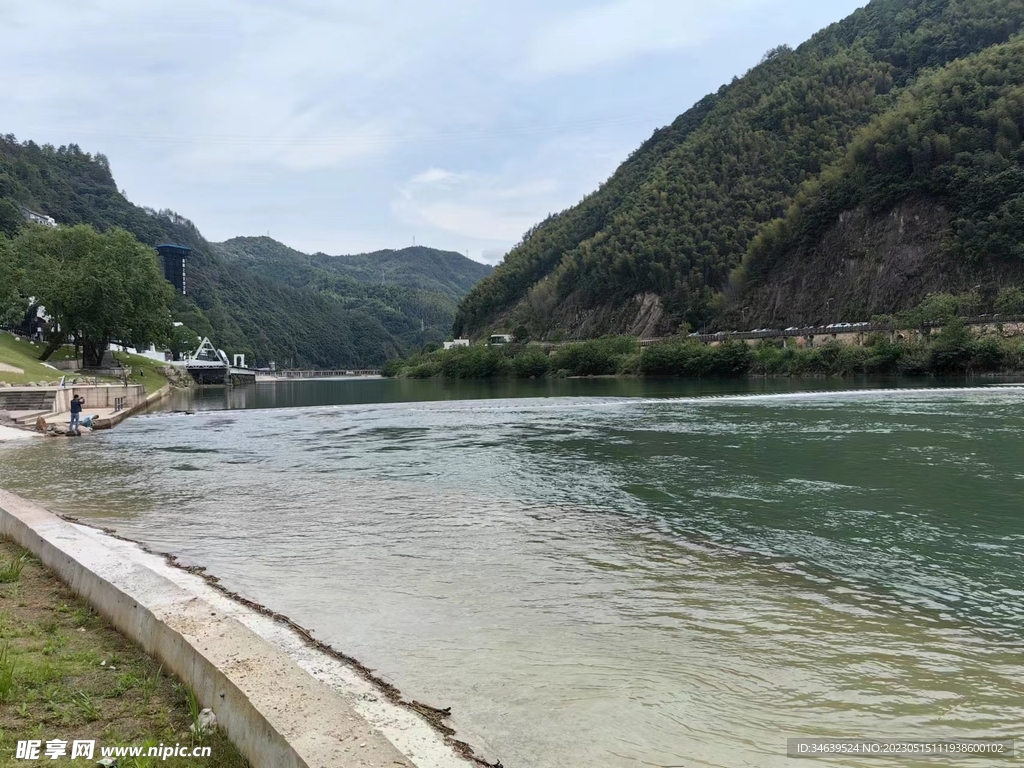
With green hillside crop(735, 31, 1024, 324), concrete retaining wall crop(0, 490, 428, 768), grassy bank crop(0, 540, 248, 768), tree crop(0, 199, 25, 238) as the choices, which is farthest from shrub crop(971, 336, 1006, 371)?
tree crop(0, 199, 25, 238)

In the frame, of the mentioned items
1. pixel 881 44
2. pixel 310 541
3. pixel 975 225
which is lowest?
pixel 310 541

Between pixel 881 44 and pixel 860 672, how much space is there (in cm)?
22077

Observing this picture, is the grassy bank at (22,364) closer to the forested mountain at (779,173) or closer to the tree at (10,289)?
the tree at (10,289)

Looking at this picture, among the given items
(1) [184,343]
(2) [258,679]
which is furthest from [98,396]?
(1) [184,343]

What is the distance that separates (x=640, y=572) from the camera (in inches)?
397

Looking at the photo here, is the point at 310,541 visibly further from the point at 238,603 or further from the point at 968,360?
the point at 968,360

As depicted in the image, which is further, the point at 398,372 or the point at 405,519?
the point at 398,372

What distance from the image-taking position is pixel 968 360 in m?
75.7

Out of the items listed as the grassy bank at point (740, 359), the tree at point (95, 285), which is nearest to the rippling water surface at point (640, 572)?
the grassy bank at point (740, 359)

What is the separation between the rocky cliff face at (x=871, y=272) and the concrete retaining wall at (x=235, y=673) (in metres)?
116

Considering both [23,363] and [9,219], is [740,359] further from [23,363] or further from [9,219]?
[9,219]

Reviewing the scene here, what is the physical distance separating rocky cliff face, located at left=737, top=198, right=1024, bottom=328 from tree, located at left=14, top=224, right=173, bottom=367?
326 feet

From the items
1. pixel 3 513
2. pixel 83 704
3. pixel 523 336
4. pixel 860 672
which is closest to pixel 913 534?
pixel 860 672

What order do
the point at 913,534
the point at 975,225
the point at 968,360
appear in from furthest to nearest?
the point at 975,225
the point at 968,360
the point at 913,534
